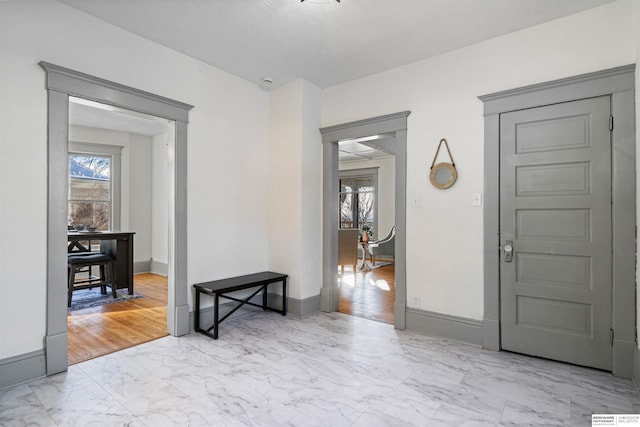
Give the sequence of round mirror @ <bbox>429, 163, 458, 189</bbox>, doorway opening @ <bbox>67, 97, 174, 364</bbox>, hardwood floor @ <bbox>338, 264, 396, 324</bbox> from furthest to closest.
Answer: doorway opening @ <bbox>67, 97, 174, 364</bbox> < hardwood floor @ <bbox>338, 264, 396, 324</bbox> < round mirror @ <bbox>429, 163, 458, 189</bbox>

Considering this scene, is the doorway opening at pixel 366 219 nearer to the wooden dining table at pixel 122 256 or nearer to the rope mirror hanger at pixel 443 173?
the rope mirror hanger at pixel 443 173

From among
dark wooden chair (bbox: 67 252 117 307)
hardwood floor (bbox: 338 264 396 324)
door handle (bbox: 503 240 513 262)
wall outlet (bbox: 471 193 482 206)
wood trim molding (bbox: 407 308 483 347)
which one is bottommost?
hardwood floor (bbox: 338 264 396 324)

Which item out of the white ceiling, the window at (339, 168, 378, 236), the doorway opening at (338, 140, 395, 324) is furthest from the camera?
the window at (339, 168, 378, 236)

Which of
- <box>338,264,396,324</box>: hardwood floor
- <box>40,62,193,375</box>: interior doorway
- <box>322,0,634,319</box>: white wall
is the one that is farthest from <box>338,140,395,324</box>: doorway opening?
<box>40,62,193,375</box>: interior doorway

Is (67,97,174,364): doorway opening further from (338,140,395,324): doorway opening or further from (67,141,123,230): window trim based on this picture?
(338,140,395,324): doorway opening

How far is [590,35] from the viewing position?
8.75ft

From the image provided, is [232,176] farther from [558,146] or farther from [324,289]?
[558,146]

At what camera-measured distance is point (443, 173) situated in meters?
3.35

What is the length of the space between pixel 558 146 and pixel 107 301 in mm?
5391

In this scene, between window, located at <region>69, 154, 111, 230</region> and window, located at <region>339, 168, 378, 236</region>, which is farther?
window, located at <region>339, 168, 378, 236</region>

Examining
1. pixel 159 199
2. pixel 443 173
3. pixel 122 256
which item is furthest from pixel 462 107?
pixel 159 199

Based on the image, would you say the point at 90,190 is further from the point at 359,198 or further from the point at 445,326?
the point at 445,326

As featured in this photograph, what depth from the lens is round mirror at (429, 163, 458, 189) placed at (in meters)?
3.28

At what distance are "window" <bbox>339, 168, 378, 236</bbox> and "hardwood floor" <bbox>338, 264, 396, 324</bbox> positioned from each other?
2.56m
